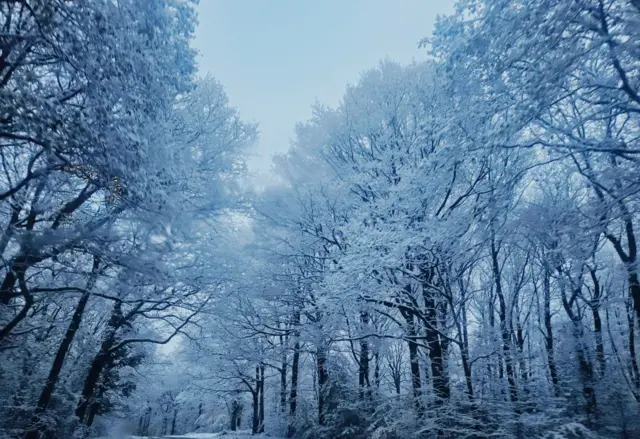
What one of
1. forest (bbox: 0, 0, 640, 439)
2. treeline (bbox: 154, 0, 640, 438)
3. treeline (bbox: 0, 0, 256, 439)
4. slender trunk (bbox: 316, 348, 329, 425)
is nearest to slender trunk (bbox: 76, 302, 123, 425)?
forest (bbox: 0, 0, 640, 439)

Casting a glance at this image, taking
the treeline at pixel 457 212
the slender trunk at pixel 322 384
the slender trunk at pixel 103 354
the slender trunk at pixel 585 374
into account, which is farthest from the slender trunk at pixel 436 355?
the slender trunk at pixel 103 354

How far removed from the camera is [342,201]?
967 cm

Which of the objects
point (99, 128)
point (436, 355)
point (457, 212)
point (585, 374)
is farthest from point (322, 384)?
point (99, 128)

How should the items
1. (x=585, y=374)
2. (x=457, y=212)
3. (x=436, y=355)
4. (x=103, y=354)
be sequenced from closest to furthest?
(x=457, y=212) < (x=436, y=355) < (x=103, y=354) < (x=585, y=374)

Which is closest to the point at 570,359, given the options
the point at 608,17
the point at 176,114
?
the point at 608,17

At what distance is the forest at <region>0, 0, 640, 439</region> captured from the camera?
4.07 meters

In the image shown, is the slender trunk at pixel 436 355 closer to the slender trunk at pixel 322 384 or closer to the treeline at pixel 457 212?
the treeline at pixel 457 212

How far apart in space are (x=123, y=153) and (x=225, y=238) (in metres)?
5.16

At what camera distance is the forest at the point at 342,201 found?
160 inches

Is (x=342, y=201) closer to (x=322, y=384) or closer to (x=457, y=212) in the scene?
(x=457, y=212)

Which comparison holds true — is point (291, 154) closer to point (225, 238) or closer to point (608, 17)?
point (225, 238)

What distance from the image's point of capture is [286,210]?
972 cm

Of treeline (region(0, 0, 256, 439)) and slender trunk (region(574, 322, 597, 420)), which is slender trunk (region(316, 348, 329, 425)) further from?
slender trunk (region(574, 322, 597, 420))

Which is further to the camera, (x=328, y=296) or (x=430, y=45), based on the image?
(x=328, y=296)
